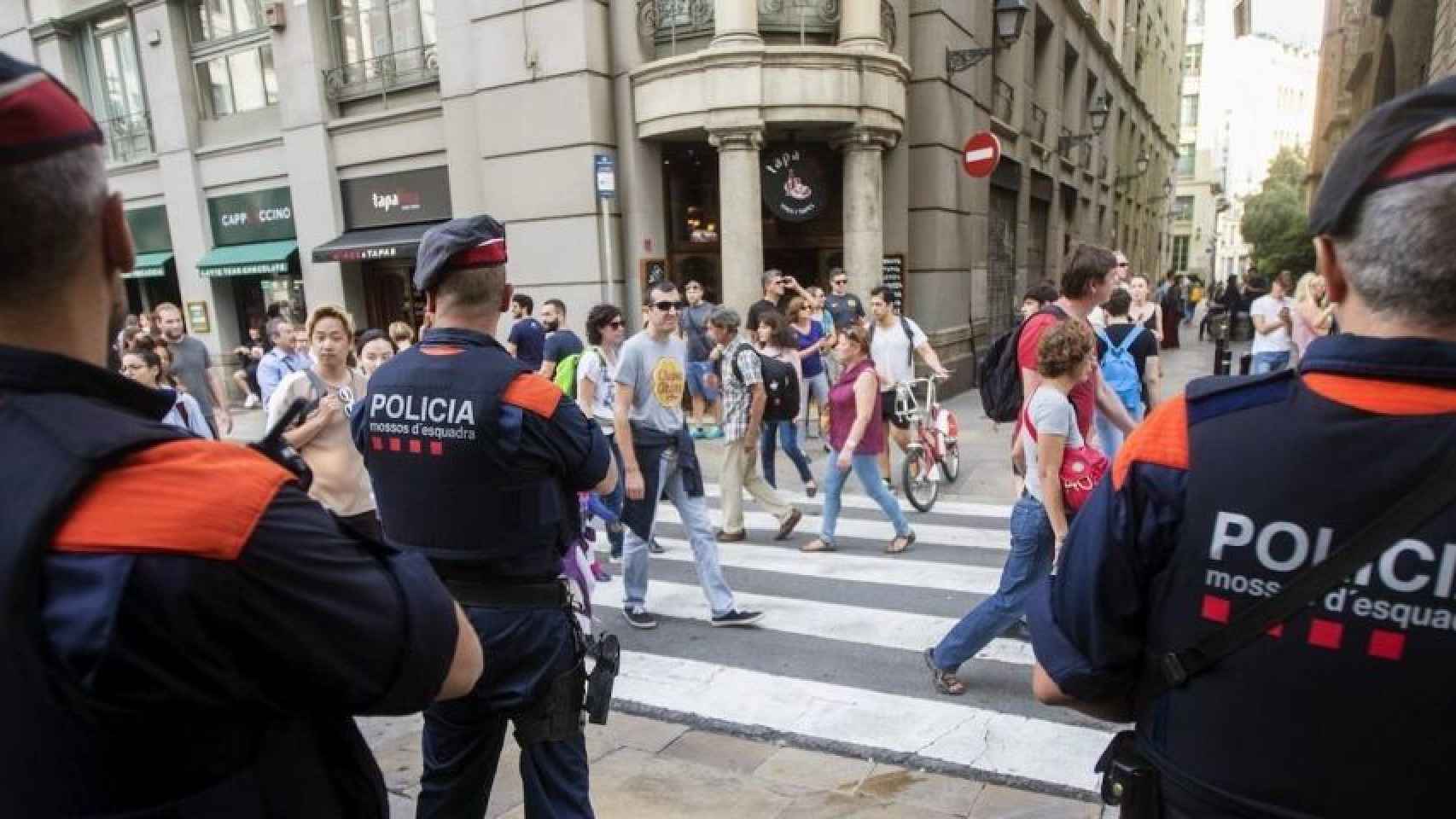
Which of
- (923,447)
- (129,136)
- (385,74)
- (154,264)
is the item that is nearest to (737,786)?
(923,447)

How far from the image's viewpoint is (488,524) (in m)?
2.56

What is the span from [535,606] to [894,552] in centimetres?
434

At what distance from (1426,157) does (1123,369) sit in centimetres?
547

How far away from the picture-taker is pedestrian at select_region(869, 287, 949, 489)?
7879mm

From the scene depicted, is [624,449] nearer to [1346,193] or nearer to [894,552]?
[894,552]

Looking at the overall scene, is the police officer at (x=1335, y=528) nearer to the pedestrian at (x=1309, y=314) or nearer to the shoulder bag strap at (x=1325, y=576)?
the shoulder bag strap at (x=1325, y=576)

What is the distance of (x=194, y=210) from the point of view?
16.4 m

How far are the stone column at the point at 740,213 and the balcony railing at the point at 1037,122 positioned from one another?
8559 mm

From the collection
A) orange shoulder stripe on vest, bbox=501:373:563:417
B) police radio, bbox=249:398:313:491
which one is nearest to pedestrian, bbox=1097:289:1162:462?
orange shoulder stripe on vest, bbox=501:373:563:417

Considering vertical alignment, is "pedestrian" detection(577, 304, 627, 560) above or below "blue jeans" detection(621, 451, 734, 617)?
above

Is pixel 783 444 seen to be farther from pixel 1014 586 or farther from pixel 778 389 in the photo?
pixel 1014 586

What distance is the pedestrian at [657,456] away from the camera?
5.06 meters

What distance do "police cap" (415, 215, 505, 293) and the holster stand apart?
7.31 feet

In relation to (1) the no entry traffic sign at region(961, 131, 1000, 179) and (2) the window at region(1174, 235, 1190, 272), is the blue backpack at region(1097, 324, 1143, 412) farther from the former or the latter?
(2) the window at region(1174, 235, 1190, 272)
